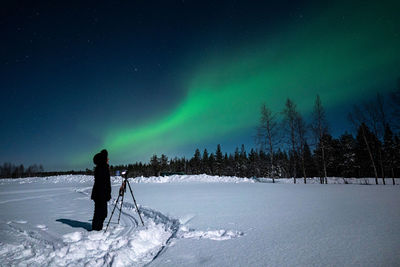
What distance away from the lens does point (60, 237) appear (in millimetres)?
4527

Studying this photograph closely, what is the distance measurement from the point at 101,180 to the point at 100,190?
0.94 feet

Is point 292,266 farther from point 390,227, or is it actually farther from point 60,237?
point 60,237

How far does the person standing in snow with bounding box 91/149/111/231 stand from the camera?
5164 millimetres

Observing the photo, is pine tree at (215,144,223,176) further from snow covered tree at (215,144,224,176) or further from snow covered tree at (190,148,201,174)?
snow covered tree at (190,148,201,174)

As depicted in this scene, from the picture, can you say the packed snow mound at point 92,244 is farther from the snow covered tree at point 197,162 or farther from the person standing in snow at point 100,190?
the snow covered tree at point 197,162

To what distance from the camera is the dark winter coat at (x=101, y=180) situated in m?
5.39

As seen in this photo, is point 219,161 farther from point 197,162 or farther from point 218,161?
point 197,162

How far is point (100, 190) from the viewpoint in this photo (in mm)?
5406

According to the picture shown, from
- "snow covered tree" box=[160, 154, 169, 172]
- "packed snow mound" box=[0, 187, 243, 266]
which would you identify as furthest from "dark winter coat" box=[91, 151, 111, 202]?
"snow covered tree" box=[160, 154, 169, 172]

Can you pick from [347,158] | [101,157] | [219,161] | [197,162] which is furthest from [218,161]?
[101,157]

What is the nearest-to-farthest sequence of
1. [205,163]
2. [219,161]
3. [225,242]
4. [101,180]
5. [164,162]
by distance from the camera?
1. [225,242]
2. [101,180]
3. [219,161]
4. [205,163]
5. [164,162]

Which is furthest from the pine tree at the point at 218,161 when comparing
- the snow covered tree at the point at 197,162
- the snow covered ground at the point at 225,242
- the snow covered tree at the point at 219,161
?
the snow covered ground at the point at 225,242

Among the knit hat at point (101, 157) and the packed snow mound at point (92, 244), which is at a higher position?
the knit hat at point (101, 157)

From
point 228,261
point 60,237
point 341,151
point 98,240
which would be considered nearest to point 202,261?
point 228,261
